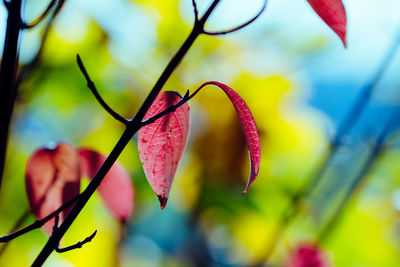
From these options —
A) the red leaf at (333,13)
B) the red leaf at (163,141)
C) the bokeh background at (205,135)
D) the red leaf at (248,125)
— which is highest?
the red leaf at (333,13)

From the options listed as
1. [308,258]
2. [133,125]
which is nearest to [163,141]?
[133,125]

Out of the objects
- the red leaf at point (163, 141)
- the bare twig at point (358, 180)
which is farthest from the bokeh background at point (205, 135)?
the red leaf at point (163, 141)

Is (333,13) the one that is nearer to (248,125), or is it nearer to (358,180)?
(248,125)

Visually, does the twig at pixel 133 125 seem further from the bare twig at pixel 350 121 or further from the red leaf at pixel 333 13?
the bare twig at pixel 350 121

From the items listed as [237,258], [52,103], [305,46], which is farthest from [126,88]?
[237,258]

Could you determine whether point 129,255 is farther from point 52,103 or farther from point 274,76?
point 274,76

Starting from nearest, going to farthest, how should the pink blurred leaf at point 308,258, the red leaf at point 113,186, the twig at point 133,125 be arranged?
1. the twig at point 133,125
2. the red leaf at point 113,186
3. the pink blurred leaf at point 308,258

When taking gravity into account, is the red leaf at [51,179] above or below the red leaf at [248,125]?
below
